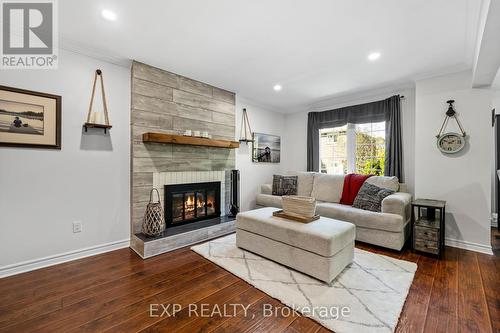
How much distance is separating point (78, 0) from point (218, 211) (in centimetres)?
309

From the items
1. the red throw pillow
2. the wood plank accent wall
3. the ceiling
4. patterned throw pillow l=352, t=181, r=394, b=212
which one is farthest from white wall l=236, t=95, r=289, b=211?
patterned throw pillow l=352, t=181, r=394, b=212

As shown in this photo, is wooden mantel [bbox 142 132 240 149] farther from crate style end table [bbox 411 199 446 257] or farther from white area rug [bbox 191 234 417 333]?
crate style end table [bbox 411 199 446 257]

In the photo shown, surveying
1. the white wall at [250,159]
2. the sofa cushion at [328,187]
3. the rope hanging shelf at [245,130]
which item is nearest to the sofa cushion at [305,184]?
the sofa cushion at [328,187]

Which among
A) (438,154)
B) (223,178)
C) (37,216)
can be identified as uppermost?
(438,154)

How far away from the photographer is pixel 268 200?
4.22 m

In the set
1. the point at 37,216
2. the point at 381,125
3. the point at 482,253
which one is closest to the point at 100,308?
the point at 37,216

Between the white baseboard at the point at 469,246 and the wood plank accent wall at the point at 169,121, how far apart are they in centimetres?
352

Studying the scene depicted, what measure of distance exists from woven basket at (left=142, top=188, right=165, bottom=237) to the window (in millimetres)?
3530

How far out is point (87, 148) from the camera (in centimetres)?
265

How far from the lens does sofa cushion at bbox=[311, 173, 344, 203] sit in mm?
3994

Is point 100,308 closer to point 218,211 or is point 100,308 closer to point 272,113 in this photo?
point 218,211

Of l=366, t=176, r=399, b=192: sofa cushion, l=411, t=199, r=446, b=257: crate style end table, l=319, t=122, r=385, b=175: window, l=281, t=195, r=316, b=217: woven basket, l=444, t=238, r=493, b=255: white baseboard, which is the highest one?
l=319, t=122, r=385, b=175: window

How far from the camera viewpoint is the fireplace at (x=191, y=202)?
3209 millimetres

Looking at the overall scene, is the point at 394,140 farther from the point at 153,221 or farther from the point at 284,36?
the point at 153,221
